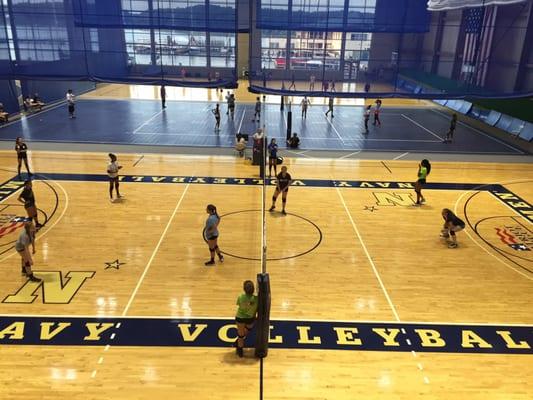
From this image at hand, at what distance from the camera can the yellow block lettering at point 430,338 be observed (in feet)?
27.1

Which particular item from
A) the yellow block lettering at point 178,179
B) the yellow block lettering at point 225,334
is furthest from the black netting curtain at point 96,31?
the yellow block lettering at point 225,334

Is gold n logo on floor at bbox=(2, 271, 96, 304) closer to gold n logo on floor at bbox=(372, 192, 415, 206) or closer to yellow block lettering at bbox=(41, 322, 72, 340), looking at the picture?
yellow block lettering at bbox=(41, 322, 72, 340)

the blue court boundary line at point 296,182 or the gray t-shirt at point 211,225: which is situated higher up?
the gray t-shirt at point 211,225

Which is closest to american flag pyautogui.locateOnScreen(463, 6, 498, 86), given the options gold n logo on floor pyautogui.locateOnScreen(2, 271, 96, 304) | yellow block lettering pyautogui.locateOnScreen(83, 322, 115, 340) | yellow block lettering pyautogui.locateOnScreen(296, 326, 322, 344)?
yellow block lettering pyautogui.locateOnScreen(296, 326, 322, 344)

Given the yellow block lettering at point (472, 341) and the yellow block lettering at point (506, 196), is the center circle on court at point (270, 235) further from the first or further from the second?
the yellow block lettering at point (506, 196)

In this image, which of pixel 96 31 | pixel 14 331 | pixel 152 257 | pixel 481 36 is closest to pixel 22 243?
pixel 14 331

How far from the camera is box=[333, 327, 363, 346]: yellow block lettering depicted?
824cm

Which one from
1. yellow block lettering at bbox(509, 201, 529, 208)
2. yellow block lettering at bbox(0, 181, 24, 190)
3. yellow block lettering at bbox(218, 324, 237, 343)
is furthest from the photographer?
yellow block lettering at bbox(0, 181, 24, 190)

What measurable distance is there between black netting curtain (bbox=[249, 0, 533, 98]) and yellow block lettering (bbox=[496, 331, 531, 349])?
1685 centimetres

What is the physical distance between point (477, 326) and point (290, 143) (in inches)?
589

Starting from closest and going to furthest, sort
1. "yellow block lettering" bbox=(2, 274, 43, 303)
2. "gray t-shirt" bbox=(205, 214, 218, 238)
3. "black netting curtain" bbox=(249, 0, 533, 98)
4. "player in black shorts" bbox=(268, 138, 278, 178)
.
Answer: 1. "yellow block lettering" bbox=(2, 274, 43, 303)
2. "gray t-shirt" bbox=(205, 214, 218, 238)
3. "player in black shorts" bbox=(268, 138, 278, 178)
4. "black netting curtain" bbox=(249, 0, 533, 98)

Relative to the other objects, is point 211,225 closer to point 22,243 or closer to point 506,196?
point 22,243

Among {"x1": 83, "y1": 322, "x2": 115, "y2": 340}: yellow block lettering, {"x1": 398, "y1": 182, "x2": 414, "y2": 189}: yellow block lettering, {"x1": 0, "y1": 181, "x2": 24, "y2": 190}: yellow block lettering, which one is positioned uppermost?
{"x1": 0, "y1": 181, "x2": 24, "y2": 190}: yellow block lettering

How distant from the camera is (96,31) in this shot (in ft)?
113
